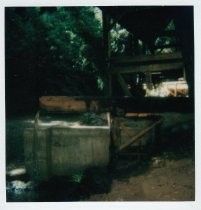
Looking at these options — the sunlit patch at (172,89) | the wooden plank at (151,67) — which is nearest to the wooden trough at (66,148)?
the wooden plank at (151,67)

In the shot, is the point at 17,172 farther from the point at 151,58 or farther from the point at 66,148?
the point at 151,58

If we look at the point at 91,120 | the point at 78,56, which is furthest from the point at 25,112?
the point at 91,120

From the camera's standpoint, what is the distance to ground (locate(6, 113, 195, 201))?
16.2 ft

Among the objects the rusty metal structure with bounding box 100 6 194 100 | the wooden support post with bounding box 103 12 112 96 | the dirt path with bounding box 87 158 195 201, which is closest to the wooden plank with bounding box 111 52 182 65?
the rusty metal structure with bounding box 100 6 194 100

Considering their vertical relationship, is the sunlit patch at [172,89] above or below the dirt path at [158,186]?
above

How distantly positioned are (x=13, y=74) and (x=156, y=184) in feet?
23.5

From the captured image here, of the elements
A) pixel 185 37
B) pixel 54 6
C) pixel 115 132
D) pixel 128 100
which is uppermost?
pixel 54 6

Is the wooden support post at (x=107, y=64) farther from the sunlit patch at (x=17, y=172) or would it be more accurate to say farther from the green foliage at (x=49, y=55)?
the sunlit patch at (x=17, y=172)

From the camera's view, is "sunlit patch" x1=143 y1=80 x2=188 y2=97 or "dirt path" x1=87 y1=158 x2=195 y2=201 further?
"sunlit patch" x1=143 y1=80 x2=188 y2=97

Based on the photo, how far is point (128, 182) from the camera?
211 inches

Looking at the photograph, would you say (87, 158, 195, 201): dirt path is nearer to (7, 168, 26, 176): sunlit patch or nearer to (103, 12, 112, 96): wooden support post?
(7, 168, 26, 176): sunlit patch

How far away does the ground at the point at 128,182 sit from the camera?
4941 mm

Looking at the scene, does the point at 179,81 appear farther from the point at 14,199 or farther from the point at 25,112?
the point at 14,199

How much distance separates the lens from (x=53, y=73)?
11.2 metres
